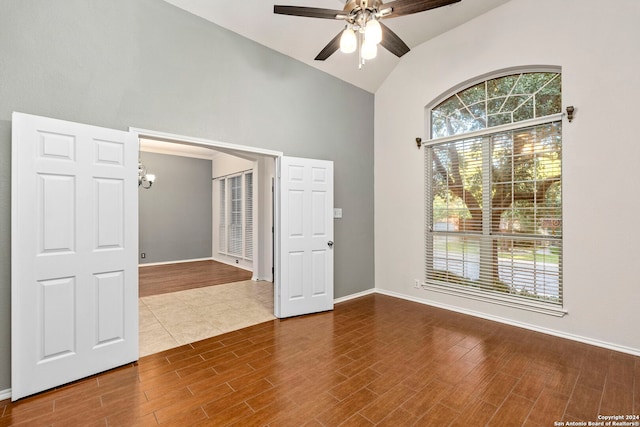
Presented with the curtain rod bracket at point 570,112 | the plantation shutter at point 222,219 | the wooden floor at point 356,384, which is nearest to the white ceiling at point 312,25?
the curtain rod bracket at point 570,112

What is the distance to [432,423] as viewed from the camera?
1.91 metres

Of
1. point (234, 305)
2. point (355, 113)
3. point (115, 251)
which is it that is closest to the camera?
point (115, 251)

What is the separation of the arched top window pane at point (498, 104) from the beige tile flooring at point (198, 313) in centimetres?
382

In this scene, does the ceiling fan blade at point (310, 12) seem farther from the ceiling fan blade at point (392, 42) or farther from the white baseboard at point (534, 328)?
the white baseboard at point (534, 328)

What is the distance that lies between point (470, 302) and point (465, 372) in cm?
168

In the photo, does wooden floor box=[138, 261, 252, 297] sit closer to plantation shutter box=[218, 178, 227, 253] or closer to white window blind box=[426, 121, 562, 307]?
plantation shutter box=[218, 178, 227, 253]

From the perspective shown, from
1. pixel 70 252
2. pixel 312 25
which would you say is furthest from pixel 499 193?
pixel 70 252

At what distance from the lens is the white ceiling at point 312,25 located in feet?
10.7

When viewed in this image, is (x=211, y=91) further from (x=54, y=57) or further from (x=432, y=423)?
(x=432, y=423)

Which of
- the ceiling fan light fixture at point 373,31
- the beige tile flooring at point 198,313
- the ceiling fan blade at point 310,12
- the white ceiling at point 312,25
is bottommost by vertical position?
the beige tile flooring at point 198,313

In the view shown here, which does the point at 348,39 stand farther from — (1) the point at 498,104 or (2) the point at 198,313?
(2) the point at 198,313

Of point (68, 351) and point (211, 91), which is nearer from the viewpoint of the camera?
point (68, 351)

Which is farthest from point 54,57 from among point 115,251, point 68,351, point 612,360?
point 612,360

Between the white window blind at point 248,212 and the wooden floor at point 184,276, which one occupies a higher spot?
the white window blind at point 248,212
